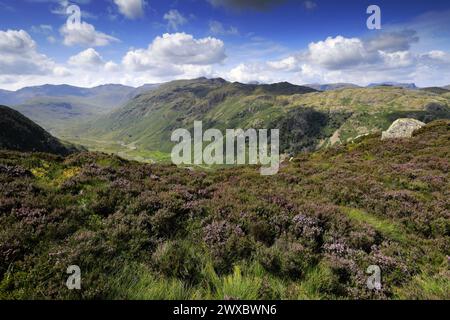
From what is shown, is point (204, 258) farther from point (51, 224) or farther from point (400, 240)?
point (400, 240)

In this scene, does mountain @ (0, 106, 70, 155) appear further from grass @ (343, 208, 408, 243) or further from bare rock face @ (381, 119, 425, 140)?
grass @ (343, 208, 408, 243)

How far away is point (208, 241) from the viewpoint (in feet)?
21.8

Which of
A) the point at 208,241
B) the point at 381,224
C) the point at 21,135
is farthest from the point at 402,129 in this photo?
the point at 21,135

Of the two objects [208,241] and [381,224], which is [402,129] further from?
[208,241]

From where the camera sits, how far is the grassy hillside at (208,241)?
494 centimetres

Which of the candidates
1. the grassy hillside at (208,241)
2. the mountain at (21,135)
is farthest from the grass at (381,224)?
the mountain at (21,135)

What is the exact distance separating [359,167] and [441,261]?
11461 mm

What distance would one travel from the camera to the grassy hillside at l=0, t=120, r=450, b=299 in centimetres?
494

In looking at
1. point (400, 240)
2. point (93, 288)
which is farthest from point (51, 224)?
point (400, 240)

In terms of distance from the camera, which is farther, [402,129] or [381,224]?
[402,129]

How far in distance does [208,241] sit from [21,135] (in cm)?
11461

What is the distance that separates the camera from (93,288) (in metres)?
4.56

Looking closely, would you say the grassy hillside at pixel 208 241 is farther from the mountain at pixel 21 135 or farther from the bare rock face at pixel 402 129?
the mountain at pixel 21 135

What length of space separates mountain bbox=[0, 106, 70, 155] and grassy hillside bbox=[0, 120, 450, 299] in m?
92.1
